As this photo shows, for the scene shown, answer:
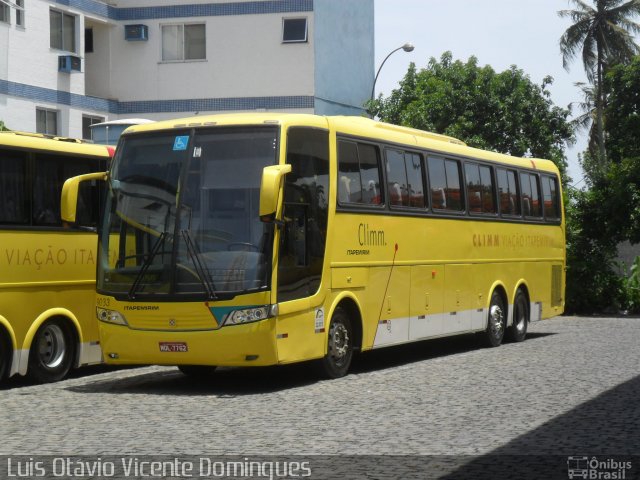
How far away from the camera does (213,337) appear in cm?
1478

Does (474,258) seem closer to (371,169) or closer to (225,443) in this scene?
(371,169)

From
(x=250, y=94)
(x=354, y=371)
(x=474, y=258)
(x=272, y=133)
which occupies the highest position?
(x=250, y=94)

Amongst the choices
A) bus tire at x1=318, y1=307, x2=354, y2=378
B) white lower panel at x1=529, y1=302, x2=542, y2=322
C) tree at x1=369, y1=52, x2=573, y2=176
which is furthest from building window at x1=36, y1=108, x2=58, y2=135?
bus tire at x1=318, y1=307, x2=354, y2=378

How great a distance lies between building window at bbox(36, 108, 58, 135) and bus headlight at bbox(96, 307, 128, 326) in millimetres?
25157

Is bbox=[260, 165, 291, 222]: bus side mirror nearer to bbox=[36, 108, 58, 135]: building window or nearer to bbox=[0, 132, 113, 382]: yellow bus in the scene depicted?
bbox=[0, 132, 113, 382]: yellow bus

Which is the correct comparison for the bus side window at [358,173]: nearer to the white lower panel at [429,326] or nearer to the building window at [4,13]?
the white lower panel at [429,326]

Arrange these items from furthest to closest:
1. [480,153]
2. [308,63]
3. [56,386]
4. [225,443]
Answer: [308,63] → [480,153] → [56,386] → [225,443]

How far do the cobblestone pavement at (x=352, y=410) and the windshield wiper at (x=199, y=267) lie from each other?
3.91 ft

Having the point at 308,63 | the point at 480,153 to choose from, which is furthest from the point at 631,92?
the point at 480,153

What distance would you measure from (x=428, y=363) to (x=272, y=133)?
5367mm

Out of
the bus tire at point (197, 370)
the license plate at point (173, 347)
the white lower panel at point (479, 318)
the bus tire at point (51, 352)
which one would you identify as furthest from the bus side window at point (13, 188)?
the white lower panel at point (479, 318)

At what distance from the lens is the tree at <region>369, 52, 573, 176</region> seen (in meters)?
48.4

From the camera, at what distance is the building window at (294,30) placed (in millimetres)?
42562

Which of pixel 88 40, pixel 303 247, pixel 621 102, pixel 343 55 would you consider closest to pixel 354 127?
pixel 303 247
